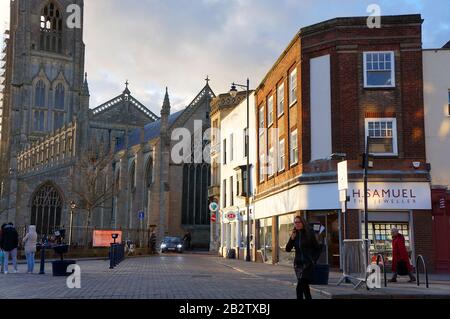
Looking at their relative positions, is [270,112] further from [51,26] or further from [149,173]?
[51,26]

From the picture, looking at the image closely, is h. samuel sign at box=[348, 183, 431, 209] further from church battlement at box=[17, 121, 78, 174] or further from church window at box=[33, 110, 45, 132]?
church window at box=[33, 110, 45, 132]

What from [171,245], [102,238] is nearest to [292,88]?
[102,238]

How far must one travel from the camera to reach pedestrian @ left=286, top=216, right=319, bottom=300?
10102mm

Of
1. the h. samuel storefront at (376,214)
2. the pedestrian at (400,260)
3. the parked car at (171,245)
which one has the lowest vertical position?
the parked car at (171,245)

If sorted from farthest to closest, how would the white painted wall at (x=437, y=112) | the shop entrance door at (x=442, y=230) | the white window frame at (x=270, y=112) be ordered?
the white window frame at (x=270, y=112) → the white painted wall at (x=437, y=112) → the shop entrance door at (x=442, y=230)

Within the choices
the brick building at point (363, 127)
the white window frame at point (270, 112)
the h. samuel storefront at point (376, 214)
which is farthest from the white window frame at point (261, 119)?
the h. samuel storefront at point (376, 214)

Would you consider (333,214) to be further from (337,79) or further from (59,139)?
(59,139)

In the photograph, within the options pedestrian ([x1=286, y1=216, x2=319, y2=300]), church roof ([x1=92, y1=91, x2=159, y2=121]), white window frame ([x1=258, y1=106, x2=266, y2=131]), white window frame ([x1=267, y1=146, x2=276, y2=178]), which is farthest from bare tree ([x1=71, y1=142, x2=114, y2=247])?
pedestrian ([x1=286, y1=216, x2=319, y2=300])

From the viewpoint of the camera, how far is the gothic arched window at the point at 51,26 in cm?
8694

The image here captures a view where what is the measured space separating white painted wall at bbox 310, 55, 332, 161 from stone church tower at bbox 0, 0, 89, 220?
65854mm

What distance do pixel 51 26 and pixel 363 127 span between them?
7542cm

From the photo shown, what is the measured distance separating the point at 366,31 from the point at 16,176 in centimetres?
5303

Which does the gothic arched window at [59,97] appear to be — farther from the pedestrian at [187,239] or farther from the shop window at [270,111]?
the shop window at [270,111]

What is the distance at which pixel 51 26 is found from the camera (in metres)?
87.7
